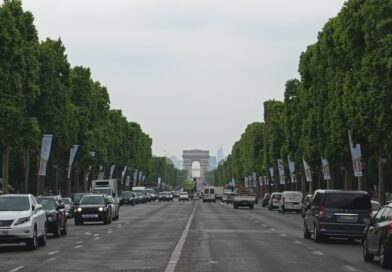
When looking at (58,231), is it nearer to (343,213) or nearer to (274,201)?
(343,213)

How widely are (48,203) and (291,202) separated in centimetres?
4209

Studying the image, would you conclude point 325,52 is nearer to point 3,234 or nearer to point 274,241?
point 274,241

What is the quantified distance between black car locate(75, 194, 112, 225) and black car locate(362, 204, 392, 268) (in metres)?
25.2

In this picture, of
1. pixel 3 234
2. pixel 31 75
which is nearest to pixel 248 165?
pixel 31 75

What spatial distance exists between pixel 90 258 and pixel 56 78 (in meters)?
43.6

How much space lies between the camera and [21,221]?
2539 centimetres

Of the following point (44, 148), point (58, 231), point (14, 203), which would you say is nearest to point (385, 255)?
point (14, 203)

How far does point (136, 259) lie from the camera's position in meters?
22.1

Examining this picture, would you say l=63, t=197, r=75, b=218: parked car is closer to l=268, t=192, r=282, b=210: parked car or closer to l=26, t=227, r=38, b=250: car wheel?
l=26, t=227, r=38, b=250: car wheel

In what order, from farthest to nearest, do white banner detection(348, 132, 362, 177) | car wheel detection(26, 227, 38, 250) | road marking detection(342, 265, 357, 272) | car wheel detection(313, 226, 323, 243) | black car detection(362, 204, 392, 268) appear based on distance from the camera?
1. white banner detection(348, 132, 362, 177)
2. car wheel detection(313, 226, 323, 243)
3. car wheel detection(26, 227, 38, 250)
4. black car detection(362, 204, 392, 268)
5. road marking detection(342, 265, 357, 272)

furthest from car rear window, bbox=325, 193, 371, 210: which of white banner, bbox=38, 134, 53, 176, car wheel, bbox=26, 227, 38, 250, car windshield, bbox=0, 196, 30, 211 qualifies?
white banner, bbox=38, 134, 53, 176

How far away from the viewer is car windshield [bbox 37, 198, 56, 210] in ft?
109

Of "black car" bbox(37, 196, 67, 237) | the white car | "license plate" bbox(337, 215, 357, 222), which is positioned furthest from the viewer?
"black car" bbox(37, 196, 67, 237)

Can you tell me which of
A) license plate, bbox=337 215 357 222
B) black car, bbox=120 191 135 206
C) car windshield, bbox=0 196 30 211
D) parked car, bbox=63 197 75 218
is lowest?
license plate, bbox=337 215 357 222
